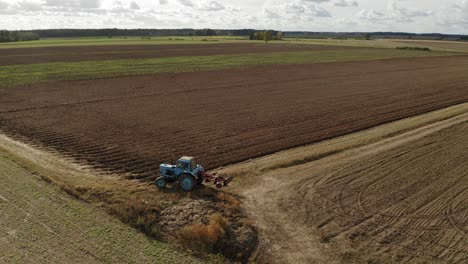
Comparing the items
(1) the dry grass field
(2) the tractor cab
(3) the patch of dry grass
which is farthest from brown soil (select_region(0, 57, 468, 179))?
(3) the patch of dry grass

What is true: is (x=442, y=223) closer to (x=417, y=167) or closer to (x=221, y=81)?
(x=417, y=167)

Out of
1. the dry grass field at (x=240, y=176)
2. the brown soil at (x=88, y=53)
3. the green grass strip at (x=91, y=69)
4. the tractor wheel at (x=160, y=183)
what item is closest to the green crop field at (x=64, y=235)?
the dry grass field at (x=240, y=176)

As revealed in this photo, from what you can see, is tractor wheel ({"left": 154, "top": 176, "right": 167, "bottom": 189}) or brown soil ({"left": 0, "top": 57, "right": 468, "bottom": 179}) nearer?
tractor wheel ({"left": 154, "top": 176, "right": 167, "bottom": 189})

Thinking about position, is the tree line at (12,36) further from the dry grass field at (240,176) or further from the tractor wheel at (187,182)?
the tractor wheel at (187,182)

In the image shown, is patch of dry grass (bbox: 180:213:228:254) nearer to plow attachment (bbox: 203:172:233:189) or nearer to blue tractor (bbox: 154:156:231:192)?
blue tractor (bbox: 154:156:231:192)

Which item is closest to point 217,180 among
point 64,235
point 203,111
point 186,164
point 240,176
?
point 186,164

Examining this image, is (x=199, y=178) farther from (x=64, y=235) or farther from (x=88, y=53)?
(x=88, y=53)

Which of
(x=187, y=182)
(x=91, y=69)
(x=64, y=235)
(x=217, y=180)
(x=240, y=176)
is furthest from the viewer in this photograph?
(x=91, y=69)
